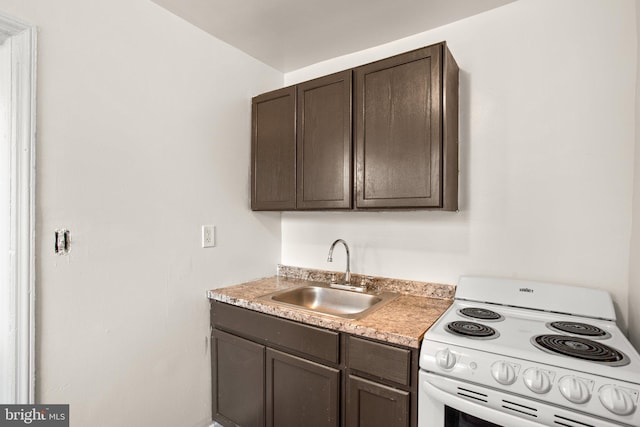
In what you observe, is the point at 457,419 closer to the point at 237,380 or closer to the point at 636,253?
the point at 636,253

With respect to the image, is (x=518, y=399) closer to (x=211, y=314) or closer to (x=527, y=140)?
(x=527, y=140)

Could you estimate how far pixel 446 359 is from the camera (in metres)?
1.10

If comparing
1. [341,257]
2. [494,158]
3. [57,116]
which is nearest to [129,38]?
[57,116]

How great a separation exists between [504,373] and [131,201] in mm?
1683

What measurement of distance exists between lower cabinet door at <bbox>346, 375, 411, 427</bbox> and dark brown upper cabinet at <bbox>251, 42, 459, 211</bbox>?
80 cm

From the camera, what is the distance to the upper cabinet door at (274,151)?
1919 mm

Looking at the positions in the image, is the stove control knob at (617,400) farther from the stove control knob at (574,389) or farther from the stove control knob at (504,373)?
the stove control knob at (504,373)

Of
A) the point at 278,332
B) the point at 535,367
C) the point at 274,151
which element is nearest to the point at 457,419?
the point at 535,367

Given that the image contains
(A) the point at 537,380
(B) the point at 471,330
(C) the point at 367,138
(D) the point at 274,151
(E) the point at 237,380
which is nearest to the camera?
(A) the point at 537,380

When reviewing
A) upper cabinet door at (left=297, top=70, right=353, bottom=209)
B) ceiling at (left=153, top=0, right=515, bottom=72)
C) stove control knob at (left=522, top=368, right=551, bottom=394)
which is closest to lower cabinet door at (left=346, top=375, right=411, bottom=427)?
stove control knob at (left=522, top=368, right=551, bottom=394)

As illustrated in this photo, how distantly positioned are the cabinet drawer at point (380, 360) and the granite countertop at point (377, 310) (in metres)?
0.04

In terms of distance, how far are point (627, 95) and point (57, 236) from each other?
8.01 ft

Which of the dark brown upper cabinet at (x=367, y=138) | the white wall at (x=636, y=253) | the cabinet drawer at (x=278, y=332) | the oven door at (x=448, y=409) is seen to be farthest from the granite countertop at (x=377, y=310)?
the white wall at (x=636, y=253)

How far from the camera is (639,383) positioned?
884mm
